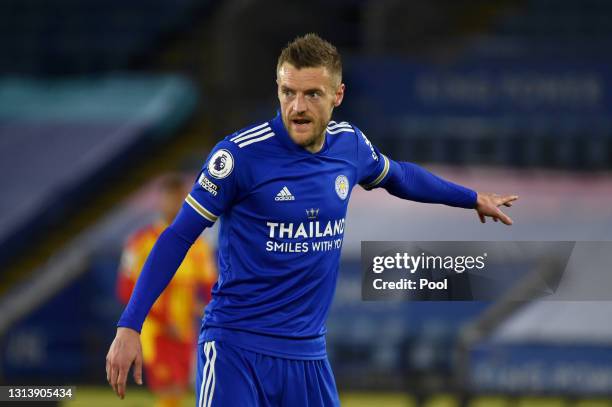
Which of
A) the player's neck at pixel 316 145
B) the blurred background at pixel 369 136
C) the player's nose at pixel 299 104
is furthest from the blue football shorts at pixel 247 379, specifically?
the blurred background at pixel 369 136

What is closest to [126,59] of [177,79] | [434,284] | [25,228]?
[177,79]

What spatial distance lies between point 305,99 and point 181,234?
577mm

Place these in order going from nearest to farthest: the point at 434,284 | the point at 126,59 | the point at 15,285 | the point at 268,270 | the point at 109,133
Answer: the point at 268,270 → the point at 434,284 → the point at 15,285 → the point at 109,133 → the point at 126,59

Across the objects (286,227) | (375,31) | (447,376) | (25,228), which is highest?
(375,31)

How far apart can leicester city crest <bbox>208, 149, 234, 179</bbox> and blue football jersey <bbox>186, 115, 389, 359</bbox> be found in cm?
4

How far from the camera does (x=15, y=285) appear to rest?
13.2 m

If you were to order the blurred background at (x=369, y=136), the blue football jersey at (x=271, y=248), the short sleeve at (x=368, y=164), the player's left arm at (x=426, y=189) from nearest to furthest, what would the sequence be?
the blue football jersey at (x=271, y=248) → the short sleeve at (x=368, y=164) → the player's left arm at (x=426, y=189) → the blurred background at (x=369, y=136)

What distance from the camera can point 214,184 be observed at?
397 cm

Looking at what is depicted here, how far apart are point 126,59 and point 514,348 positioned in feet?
22.4

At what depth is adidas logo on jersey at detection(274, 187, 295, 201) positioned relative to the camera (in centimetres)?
410

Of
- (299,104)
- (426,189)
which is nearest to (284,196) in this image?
(299,104)

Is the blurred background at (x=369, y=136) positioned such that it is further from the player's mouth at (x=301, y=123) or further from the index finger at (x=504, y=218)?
the player's mouth at (x=301, y=123)

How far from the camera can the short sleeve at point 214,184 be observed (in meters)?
3.97

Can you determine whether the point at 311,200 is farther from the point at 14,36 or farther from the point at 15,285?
the point at 14,36
